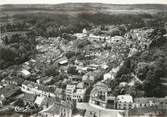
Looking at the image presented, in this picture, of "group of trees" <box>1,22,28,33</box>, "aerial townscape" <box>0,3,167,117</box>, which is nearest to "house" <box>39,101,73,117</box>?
"aerial townscape" <box>0,3,167,117</box>

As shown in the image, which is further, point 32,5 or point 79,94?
point 32,5

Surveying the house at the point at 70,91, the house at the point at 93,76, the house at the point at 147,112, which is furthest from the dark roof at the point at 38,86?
the house at the point at 147,112

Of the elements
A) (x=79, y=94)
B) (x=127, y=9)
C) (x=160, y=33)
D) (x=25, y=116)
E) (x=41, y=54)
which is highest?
(x=127, y=9)

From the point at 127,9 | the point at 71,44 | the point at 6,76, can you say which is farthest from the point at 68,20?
the point at 6,76

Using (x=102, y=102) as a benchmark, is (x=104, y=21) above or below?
above

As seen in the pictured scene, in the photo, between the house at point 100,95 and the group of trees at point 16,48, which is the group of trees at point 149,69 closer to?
the house at point 100,95

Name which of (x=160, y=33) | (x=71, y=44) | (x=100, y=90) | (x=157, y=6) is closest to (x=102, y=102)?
(x=100, y=90)

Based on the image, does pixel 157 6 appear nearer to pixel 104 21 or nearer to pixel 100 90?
pixel 104 21
